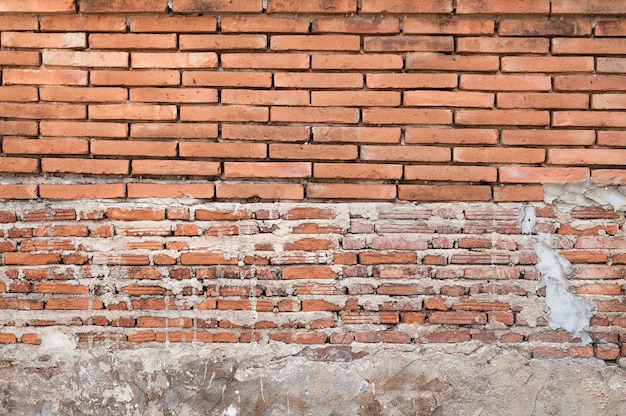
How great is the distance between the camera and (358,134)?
2.54 metres

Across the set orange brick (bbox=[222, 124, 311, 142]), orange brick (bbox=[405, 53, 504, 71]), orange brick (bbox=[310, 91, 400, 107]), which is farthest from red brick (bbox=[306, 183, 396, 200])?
orange brick (bbox=[405, 53, 504, 71])

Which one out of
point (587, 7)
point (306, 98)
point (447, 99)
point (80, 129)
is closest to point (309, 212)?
point (306, 98)

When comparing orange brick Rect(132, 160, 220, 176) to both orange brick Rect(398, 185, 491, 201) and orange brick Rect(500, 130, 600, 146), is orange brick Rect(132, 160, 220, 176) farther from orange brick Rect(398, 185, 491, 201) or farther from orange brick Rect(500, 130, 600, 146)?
orange brick Rect(500, 130, 600, 146)

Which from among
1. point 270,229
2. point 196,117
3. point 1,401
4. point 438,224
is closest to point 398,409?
point 438,224

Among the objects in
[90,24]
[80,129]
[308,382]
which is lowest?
[308,382]

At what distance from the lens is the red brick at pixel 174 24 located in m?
2.52

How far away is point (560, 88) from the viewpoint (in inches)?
99.1

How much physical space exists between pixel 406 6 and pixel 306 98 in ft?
2.17

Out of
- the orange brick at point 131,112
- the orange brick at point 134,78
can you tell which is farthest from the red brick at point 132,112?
the orange brick at point 134,78

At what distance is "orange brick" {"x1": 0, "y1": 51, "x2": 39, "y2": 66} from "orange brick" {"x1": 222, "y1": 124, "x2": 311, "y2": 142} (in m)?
0.99

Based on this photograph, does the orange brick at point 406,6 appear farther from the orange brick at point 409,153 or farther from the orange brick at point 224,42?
the orange brick at point 409,153

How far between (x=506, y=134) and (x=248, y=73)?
1.31m

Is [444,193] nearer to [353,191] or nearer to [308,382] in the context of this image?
[353,191]

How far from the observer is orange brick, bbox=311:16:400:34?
252cm
